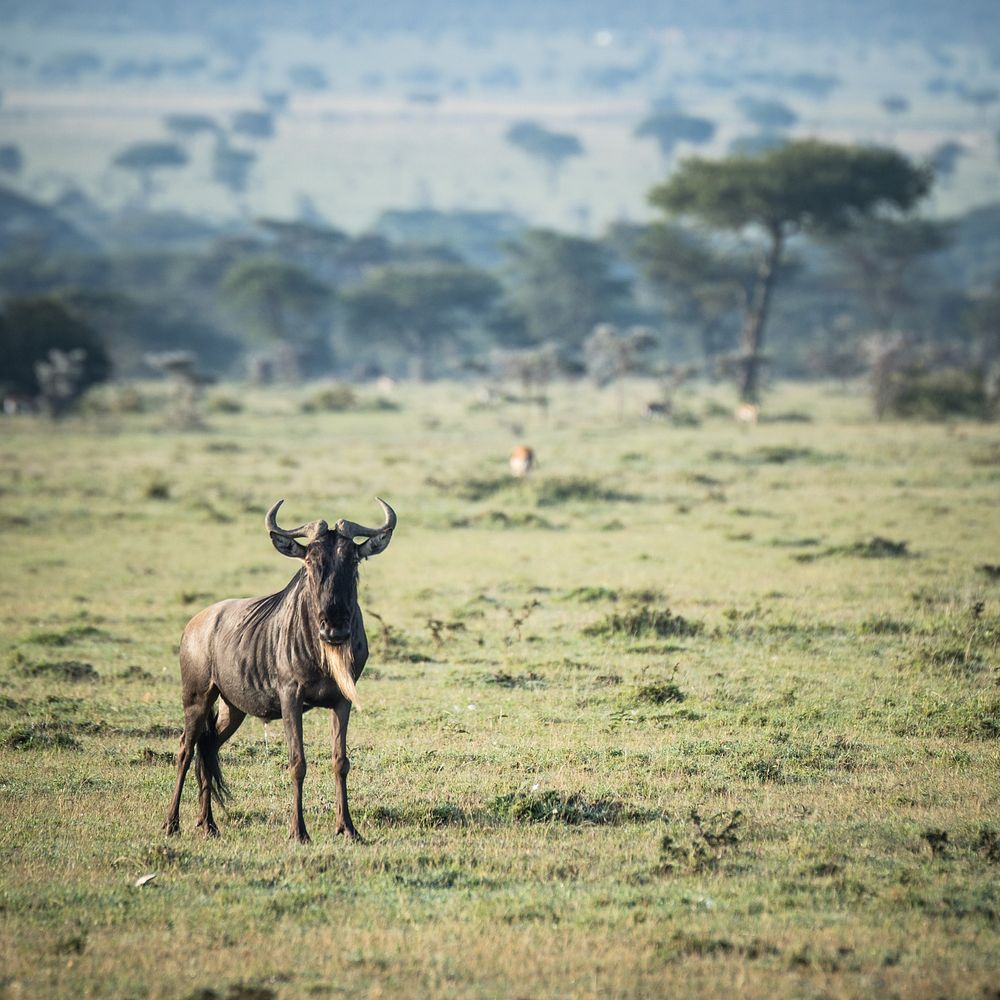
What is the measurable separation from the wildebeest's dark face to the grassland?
136 cm

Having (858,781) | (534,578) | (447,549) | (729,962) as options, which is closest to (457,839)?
(729,962)

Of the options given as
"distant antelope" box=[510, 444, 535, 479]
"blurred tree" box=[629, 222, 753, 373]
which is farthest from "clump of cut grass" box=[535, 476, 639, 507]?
"blurred tree" box=[629, 222, 753, 373]

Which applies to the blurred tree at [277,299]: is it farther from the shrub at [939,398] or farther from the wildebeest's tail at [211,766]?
the wildebeest's tail at [211,766]

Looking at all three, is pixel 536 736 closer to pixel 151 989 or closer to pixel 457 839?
pixel 457 839

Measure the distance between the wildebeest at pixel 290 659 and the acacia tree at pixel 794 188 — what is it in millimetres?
45780

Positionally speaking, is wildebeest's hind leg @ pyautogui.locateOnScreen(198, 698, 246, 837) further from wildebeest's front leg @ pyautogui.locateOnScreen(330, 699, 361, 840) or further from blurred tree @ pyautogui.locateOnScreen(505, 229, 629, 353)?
blurred tree @ pyautogui.locateOnScreen(505, 229, 629, 353)

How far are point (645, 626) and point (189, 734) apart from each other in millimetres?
6876

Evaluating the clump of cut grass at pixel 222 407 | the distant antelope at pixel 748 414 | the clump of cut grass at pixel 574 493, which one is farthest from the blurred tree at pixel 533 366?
the clump of cut grass at pixel 574 493

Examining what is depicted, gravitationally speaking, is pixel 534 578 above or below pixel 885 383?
below

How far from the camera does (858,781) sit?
30.8 feet

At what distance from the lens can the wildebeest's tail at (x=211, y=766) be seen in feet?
28.5

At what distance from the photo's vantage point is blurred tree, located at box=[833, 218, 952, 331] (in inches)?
2852

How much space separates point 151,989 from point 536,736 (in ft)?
16.1

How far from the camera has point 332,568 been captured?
8008 millimetres
